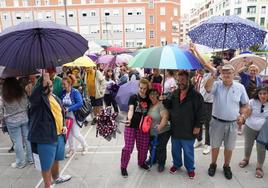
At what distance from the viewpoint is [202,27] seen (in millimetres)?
3867

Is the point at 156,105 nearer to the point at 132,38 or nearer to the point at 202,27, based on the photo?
the point at 202,27

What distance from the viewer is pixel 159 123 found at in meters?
4.04

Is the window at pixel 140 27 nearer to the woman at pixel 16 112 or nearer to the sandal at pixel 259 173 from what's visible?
the woman at pixel 16 112

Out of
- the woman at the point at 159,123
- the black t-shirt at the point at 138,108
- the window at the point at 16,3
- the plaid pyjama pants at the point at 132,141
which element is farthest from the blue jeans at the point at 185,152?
the window at the point at 16,3

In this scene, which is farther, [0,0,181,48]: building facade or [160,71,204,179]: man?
[0,0,181,48]: building facade

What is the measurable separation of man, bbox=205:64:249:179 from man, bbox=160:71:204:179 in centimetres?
27

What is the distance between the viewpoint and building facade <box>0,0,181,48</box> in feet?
157

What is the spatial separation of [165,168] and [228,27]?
2580 mm

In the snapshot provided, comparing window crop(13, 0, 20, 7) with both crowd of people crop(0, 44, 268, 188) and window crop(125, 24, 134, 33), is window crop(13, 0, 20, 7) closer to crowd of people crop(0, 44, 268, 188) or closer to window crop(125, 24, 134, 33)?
window crop(125, 24, 134, 33)

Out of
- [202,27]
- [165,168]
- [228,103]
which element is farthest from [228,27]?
[165,168]

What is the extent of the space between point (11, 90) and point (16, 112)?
0.43 meters

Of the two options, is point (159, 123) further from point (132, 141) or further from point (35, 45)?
point (35, 45)

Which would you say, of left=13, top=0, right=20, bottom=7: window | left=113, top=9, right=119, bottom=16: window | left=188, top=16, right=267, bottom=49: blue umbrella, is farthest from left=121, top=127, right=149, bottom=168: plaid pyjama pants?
left=13, top=0, right=20, bottom=7: window

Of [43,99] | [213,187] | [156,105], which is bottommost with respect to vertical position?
[213,187]
